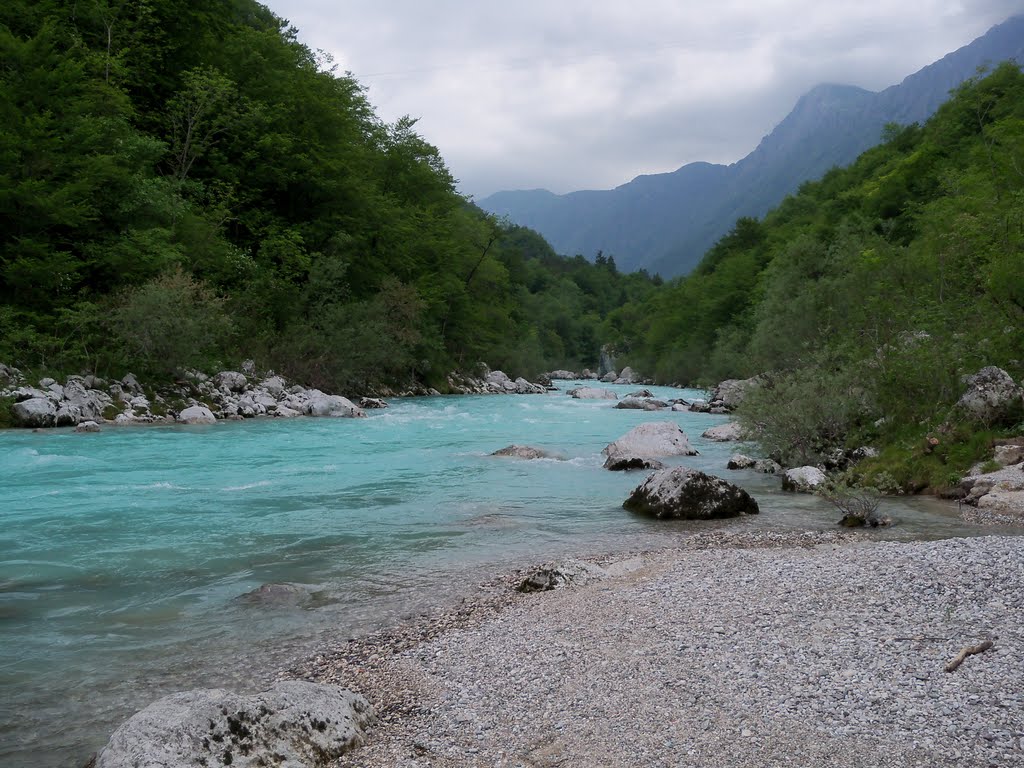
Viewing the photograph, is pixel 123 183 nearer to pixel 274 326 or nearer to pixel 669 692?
pixel 274 326

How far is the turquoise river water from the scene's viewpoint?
5.73m

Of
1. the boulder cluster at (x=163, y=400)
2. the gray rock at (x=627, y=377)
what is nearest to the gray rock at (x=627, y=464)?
the boulder cluster at (x=163, y=400)

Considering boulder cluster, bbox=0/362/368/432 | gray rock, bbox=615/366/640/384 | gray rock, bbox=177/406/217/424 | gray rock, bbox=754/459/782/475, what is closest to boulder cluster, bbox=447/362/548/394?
boulder cluster, bbox=0/362/368/432

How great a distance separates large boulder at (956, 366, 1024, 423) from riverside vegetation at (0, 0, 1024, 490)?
0.18 m

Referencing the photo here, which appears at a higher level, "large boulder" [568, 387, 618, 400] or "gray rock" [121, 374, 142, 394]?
"gray rock" [121, 374, 142, 394]

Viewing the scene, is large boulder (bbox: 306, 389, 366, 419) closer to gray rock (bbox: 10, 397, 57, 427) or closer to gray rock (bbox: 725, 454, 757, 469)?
gray rock (bbox: 10, 397, 57, 427)

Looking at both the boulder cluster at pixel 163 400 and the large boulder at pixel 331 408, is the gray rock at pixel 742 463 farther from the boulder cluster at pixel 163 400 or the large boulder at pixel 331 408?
the boulder cluster at pixel 163 400

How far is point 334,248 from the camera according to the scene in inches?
1687

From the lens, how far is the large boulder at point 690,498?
11953 millimetres

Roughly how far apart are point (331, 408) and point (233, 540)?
2071cm

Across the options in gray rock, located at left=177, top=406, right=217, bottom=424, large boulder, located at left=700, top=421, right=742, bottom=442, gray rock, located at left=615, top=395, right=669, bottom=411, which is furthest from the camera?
gray rock, located at left=615, top=395, right=669, bottom=411

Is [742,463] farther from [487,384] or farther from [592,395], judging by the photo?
[487,384]

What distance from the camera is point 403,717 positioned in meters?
4.73

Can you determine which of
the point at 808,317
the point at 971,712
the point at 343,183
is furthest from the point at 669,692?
the point at 343,183
